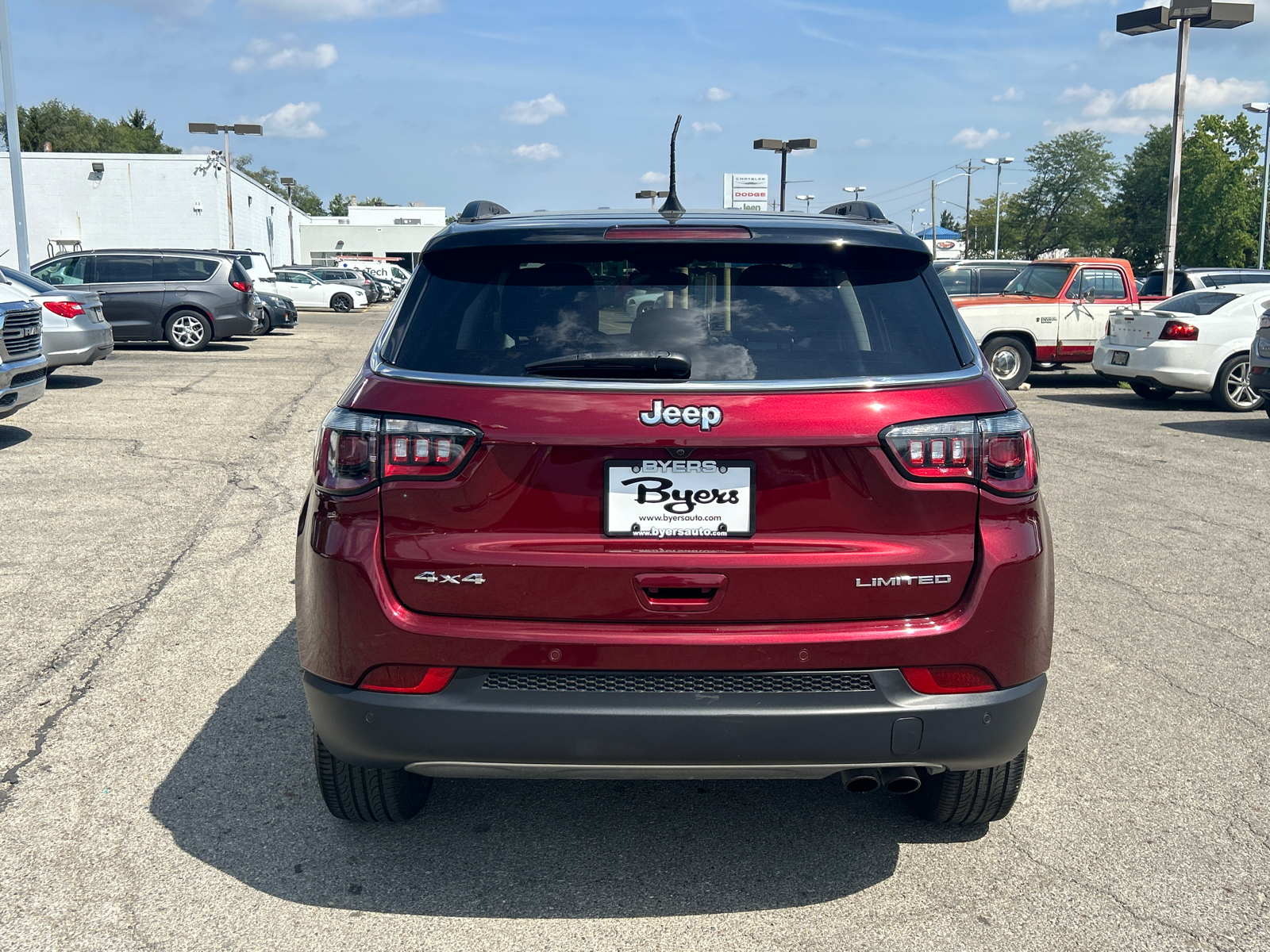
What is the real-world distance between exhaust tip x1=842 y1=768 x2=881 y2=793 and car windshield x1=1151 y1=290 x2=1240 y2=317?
13757 millimetres

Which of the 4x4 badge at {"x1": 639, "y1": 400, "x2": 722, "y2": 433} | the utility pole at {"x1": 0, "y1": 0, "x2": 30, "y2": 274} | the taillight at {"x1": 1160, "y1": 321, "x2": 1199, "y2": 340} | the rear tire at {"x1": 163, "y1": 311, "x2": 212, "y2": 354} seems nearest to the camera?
the 4x4 badge at {"x1": 639, "y1": 400, "x2": 722, "y2": 433}

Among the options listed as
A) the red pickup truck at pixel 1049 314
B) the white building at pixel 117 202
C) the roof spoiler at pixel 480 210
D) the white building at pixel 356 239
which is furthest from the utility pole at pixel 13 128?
the white building at pixel 356 239

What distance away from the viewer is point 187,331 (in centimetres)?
2145

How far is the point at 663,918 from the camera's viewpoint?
296 cm

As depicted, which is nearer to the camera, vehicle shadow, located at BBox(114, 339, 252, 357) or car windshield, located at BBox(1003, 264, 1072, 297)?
car windshield, located at BBox(1003, 264, 1072, 297)

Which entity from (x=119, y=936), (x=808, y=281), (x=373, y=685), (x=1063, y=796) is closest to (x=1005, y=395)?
(x=808, y=281)

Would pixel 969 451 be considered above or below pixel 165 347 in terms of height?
above

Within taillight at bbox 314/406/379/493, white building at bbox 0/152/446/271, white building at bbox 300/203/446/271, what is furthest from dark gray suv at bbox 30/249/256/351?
white building at bbox 300/203/446/271

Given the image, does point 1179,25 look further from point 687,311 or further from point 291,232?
point 291,232

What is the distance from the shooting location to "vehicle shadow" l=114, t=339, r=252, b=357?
21469 millimetres

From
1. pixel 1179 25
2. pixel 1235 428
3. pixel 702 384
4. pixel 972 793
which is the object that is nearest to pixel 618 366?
pixel 702 384

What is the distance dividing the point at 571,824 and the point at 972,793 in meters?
1.18

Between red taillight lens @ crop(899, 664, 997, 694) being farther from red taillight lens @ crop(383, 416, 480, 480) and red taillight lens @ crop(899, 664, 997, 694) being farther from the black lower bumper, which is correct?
red taillight lens @ crop(383, 416, 480, 480)

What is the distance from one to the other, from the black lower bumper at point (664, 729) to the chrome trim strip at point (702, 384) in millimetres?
686
